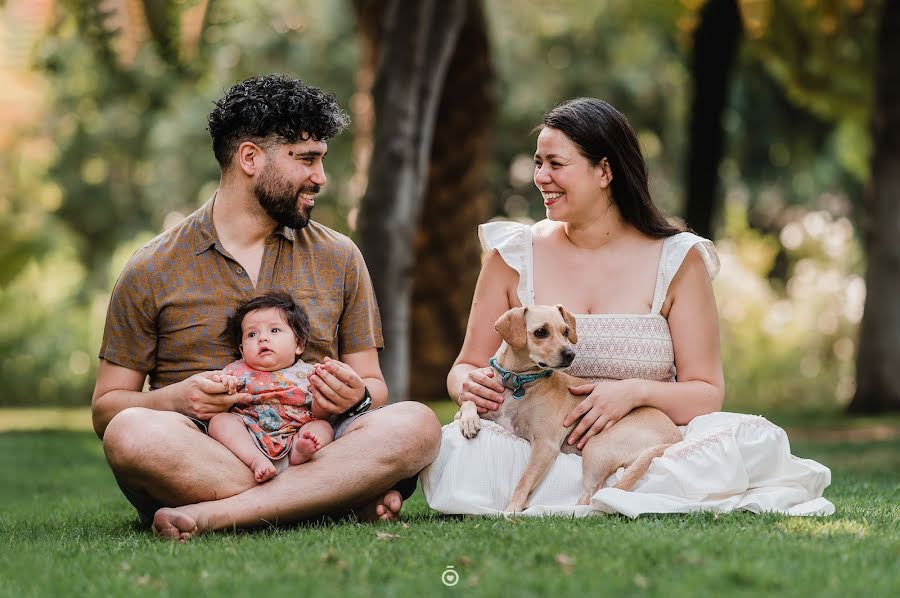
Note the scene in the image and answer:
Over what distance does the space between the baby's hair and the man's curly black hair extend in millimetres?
671

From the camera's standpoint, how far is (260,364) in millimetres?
4418

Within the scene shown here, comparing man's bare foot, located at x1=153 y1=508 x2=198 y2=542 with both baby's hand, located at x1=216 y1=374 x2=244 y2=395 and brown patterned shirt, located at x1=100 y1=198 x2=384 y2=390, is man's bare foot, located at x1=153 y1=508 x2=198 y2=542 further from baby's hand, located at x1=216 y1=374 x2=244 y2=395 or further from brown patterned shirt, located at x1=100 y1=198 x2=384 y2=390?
brown patterned shirt, located at x1=100 y1=198 x2=384 y2=390

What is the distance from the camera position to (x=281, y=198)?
15.4 ft

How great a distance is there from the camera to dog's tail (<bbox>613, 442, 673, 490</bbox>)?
4.51 metres

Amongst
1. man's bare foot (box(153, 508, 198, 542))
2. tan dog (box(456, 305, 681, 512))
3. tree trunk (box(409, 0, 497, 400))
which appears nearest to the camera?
man's bare foot (box(153, 508, 198, 542))

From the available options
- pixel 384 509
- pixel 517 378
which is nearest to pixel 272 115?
pixel 517 378

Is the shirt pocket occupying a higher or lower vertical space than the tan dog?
higher

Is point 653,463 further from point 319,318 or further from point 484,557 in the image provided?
point 319,318

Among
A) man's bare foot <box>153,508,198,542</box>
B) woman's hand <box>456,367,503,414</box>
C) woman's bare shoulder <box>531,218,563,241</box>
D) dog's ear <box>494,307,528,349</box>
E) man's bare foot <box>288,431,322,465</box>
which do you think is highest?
woman's bare shoulder <box>531,218,563,241</box>

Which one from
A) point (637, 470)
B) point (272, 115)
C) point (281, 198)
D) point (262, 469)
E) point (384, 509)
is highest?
point (272, 115)

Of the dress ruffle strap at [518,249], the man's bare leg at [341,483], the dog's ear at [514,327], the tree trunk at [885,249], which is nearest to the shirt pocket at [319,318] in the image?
the man's bare leg at [341,483]

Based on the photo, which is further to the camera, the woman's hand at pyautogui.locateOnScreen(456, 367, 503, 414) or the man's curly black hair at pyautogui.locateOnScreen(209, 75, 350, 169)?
the woman's hand at pyautogui.locateOnScreen(456, 367, 503, 414)

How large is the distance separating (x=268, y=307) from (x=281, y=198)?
49cm

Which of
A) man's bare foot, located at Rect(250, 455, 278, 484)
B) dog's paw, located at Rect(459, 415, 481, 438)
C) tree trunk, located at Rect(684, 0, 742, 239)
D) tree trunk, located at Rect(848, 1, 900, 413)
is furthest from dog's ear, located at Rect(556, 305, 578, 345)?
tree trunk, located at Rect(684, 0, 742, 239)
